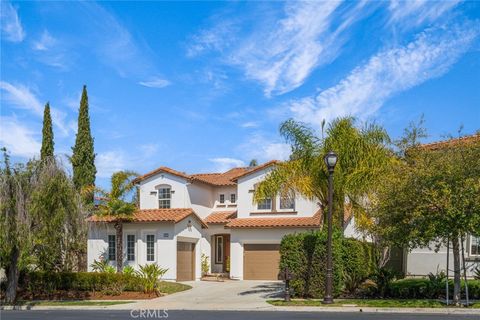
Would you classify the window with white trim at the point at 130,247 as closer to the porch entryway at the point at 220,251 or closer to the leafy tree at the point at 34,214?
the porch entryway at the point at 220,251

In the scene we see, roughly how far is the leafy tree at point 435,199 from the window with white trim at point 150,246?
1591cm

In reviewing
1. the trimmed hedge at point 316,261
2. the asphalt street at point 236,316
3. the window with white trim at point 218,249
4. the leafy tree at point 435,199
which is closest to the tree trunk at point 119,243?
the window with white trim at point 218,249

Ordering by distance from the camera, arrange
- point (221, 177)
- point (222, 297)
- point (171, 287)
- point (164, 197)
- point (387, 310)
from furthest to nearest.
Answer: point (221, 177) < point (164, 197) < point (171, 287) < point (222, 297) < point (387, 310)

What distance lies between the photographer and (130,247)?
103ft

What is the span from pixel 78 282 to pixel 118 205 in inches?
246

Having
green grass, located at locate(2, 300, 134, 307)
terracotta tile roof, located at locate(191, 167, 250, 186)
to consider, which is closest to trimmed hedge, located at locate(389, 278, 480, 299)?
green grass, located at locate(2, 300, 134, 307)

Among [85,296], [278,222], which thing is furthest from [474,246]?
[85,296]

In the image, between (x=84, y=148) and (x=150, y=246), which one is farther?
(x=84, y=148)

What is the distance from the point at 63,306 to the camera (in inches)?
813

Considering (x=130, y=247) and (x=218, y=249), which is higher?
(x=130, y=247)

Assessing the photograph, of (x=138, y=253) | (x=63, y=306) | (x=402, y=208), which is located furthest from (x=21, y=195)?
(x=402, y=208)

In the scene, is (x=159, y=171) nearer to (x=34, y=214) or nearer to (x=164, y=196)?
(x=164, y=196)

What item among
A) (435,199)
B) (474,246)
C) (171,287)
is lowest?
(171,287)

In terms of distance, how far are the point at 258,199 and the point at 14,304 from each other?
10.6 metres
